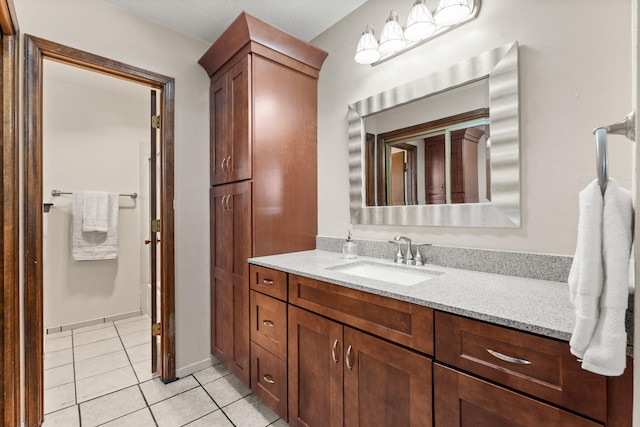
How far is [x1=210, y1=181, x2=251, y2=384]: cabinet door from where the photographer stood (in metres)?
1.77

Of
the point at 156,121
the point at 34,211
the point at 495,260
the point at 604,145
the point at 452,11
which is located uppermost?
the point at 452,11

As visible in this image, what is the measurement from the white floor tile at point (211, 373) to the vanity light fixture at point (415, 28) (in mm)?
2287

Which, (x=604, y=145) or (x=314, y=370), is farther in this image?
(x=314, y=370)

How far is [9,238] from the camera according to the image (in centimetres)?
139

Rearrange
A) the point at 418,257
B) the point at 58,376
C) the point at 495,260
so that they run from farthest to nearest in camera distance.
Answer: the point at 58,376 → the point at 418,257 → the point at 495,260

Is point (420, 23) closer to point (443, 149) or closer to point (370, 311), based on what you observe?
point (443, 149)

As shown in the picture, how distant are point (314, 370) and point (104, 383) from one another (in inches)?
63.8

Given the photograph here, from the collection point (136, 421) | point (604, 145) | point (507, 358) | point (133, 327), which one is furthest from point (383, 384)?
point (133, 327)

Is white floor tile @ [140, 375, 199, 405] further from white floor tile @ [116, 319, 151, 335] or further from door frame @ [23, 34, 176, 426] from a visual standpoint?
white floor tile @ [116, 319, 151, 335]

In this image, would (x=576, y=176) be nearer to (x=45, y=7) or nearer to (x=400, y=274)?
(x=400, y=274)

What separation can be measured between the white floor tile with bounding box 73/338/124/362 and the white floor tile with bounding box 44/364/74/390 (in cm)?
13

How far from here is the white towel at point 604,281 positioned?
22.5 inches

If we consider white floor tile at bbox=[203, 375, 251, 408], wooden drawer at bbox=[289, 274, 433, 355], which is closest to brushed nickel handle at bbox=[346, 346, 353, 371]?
wooden drawer at bbox=[289, 274, 433, 355]

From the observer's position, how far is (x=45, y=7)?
1.58 meters
